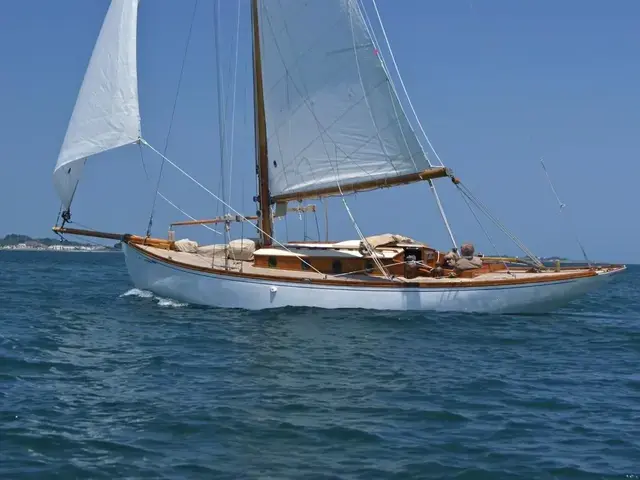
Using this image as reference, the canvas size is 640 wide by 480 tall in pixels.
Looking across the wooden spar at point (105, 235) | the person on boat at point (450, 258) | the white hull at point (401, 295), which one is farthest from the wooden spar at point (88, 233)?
the person on boat at point (450, 258)

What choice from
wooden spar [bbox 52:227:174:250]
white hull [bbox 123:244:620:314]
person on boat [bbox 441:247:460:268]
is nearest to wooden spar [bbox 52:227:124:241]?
wooden spar [bbox 52:227:174:250]

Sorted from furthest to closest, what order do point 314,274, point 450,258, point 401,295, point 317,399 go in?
point 450,258
point 314,274
point 401,295
point 317,399

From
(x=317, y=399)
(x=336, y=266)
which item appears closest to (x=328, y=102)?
(x=336, y=266)

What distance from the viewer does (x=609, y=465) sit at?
359 inches

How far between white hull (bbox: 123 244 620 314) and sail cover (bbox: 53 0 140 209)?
4919mm

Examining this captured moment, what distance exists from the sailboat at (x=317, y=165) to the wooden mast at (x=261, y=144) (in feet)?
0.17

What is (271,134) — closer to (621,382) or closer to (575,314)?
(575,314)

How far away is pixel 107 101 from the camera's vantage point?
929 inches

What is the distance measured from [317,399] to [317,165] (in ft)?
42.4

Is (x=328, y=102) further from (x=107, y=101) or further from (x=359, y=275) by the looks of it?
(x=107, y=101)

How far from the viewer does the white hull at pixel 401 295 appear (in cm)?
2159

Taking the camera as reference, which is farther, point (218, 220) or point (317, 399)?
point (218, 220)

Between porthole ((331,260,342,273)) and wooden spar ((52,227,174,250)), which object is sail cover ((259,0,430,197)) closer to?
porthole ((331,260,342,273))

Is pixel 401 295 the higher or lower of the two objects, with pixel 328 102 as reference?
lower
